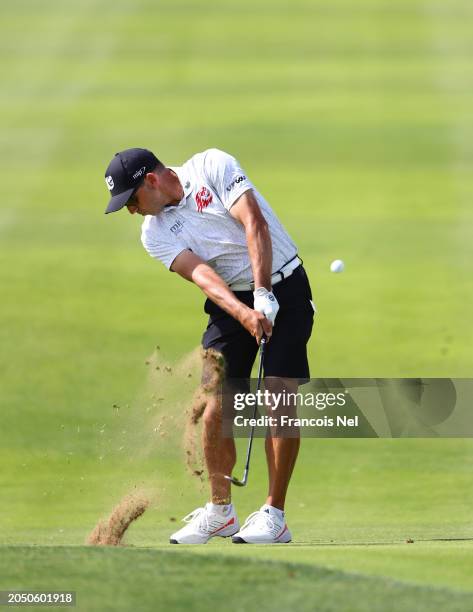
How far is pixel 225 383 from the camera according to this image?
7438 millimetres

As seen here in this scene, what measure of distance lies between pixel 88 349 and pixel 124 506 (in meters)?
5.27

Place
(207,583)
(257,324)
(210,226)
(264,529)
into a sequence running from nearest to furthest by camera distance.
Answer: (207,583) < (257,324) < (264,529) < (210,226)

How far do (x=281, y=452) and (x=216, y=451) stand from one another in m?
0.43

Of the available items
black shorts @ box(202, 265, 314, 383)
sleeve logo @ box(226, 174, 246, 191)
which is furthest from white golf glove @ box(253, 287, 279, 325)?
sleeve logo @ box(226, 174, 246, 191)

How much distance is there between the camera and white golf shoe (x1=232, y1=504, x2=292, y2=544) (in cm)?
720

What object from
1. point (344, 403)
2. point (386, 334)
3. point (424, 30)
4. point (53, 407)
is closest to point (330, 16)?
point (424, 30)

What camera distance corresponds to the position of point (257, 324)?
6965mm

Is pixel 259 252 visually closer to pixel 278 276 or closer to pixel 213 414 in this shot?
pixel 278 276

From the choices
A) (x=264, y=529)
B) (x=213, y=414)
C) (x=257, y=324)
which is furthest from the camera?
(x=213, y=414)

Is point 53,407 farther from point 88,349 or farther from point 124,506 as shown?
point 124,506

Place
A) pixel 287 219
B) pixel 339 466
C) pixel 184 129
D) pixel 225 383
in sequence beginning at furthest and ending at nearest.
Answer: pixel 184 129 → pixel 287 219 → pixel 339 466 → pixel 225 383

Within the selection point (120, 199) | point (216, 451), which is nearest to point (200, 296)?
point (216, 451)

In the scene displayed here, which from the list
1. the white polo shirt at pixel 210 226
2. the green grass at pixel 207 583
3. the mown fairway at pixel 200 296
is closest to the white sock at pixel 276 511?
the mown fairway at pixel 200 296

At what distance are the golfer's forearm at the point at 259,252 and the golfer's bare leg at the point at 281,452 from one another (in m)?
0.52
